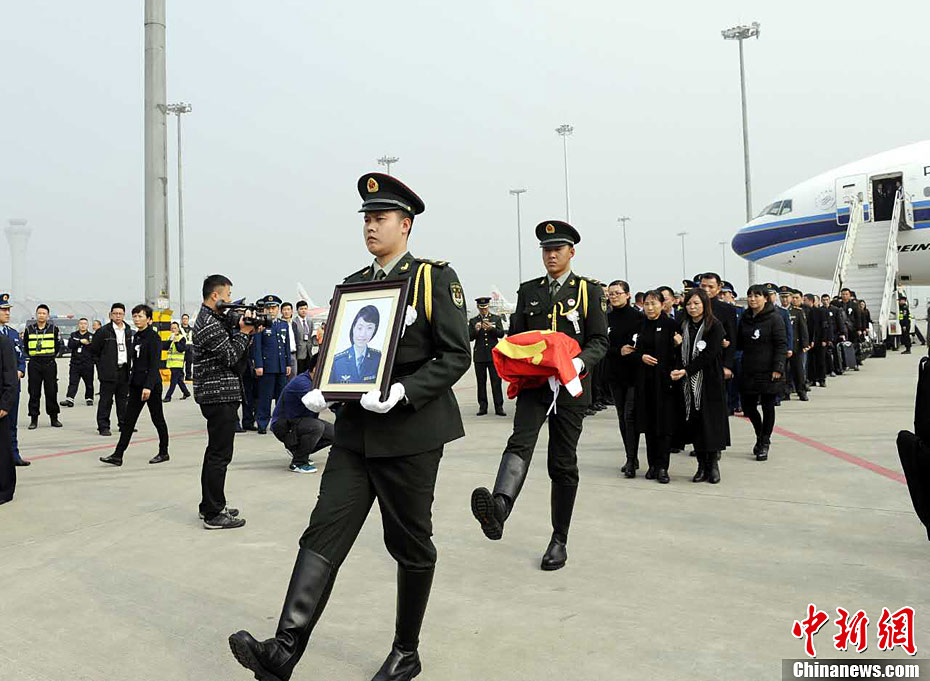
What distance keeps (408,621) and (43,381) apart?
38.2ft

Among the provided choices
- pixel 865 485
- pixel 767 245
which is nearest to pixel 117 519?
pixel 865 485

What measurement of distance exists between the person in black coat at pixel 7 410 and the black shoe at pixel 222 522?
2323 millimetres

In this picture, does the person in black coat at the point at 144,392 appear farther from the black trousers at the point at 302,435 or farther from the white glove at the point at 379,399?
the white glove at the point at 379,399

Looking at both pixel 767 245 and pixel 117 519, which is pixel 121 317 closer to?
pixel 117 519

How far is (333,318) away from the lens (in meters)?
3.02

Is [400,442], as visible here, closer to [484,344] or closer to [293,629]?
[293,629]

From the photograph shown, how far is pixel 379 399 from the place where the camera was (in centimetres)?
275

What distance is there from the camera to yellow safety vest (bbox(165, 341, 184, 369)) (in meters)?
17.0

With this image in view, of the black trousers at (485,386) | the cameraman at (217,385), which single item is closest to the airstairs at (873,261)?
the black trousers at (485,386)

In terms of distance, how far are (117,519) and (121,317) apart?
6598 millimetres

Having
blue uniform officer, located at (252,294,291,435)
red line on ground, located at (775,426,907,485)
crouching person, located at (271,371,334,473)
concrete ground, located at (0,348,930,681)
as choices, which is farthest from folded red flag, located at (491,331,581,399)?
blue uniform officer, located at (252,294,291,435)

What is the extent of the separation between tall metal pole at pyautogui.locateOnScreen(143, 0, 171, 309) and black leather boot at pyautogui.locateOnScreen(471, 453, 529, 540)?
490 inches

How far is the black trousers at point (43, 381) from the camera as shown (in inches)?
479

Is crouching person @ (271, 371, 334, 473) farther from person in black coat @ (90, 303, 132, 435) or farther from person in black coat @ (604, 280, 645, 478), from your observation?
person in black coat @ (90, 303, 132, 435)
